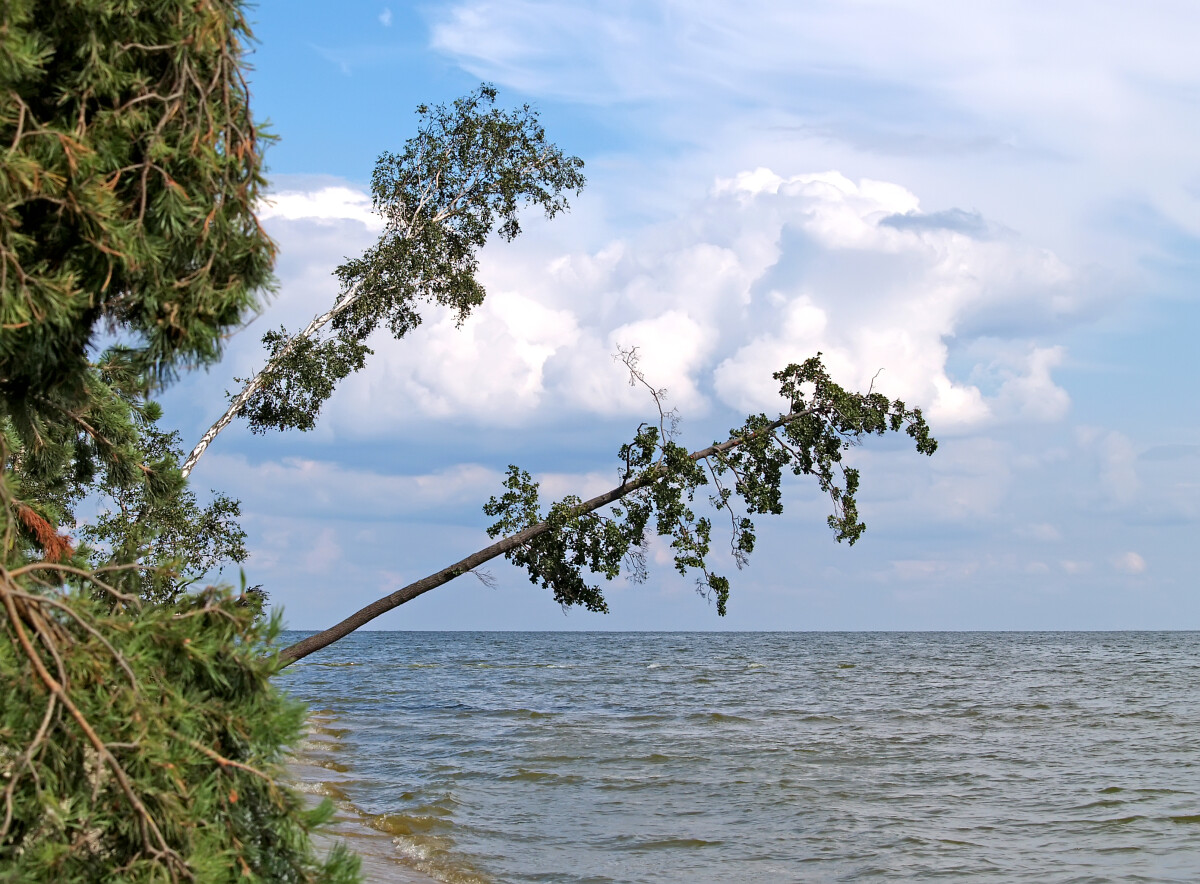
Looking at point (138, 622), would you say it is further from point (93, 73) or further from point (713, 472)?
point (713, 472)

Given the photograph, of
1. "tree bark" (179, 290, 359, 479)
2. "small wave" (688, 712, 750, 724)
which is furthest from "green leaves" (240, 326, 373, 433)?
"small wave" (688, 712, 750, 724)

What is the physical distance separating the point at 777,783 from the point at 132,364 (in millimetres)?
14712

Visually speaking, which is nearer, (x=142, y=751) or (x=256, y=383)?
(x=142, y=751)

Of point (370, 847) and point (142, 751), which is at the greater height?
point (142, 751)

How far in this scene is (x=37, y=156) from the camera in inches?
140

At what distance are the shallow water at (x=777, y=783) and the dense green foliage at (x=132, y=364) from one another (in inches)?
309

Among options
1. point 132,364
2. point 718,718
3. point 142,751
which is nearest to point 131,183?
point 132,364

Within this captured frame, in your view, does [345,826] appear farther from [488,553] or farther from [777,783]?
[777,783]

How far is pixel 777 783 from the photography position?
1694cm

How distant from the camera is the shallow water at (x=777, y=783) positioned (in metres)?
12.0

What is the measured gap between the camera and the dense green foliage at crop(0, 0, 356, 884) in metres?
3.39

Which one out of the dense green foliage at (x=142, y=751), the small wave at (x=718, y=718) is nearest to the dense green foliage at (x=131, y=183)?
the dense green foliage at (x=142, y=751)

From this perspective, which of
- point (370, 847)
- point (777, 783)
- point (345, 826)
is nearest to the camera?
point (370, 847)

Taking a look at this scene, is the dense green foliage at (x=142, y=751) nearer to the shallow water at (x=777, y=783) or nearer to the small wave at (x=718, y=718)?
the shallow water at (x=777, y=783)
